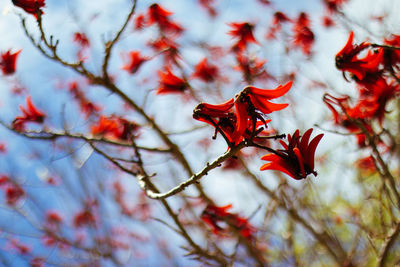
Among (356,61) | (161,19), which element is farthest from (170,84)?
(161,19)

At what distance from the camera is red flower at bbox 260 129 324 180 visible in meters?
0.74

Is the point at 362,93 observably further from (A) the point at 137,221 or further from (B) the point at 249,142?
(A) the point at 137,221

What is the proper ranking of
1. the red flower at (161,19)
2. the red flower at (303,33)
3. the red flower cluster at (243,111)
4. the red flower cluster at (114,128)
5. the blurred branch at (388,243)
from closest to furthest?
the red flower cluster at (243,111)
the blurred branch at (388,243)
the red flower cluster at (114,128)
the red flower at (161,19)
the red flower at (303,33)

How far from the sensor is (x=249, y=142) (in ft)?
2.36

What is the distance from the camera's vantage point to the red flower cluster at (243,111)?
2.34 ft

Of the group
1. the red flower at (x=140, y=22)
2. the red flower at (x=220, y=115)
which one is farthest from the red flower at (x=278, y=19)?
the red flower at (x=220, y=115)

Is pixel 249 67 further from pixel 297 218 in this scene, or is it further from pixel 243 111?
pixel 243 111

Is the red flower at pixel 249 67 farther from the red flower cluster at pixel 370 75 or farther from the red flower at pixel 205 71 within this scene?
the red flower cluster at pixel 370 75

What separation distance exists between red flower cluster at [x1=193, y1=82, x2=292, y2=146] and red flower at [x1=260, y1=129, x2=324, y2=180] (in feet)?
0.28

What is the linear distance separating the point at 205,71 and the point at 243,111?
182cm

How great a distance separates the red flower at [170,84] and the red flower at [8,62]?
950mm

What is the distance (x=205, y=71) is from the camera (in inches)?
98.4

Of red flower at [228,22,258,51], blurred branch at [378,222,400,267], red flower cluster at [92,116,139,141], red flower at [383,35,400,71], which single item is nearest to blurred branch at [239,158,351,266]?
blurred branch at [378,222,400,267]

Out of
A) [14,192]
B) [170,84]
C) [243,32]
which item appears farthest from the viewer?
[14,192]
